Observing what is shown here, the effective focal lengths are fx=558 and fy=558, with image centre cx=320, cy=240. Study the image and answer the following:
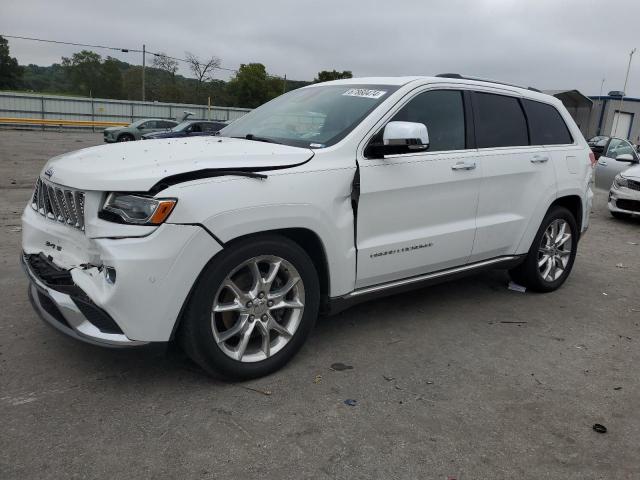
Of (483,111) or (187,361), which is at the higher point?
(483,111)

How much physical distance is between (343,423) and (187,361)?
1.14 metres

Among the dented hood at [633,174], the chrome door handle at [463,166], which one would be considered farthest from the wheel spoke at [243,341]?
the dented hood at [633,174]

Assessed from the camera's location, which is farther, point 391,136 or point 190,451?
point 391,136

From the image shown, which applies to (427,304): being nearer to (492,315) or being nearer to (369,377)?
(492,315)

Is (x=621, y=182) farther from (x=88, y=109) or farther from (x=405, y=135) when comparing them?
(x=88, y=109)

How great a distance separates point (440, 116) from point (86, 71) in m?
69.0

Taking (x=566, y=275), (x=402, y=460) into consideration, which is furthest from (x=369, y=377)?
(x=566, y=275)

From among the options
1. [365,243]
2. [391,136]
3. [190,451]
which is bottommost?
[190,451]

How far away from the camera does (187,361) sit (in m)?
3.52

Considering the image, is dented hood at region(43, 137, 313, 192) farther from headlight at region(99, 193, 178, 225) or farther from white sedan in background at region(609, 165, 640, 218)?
white sedan in background at region(609, 165, 640, 218)

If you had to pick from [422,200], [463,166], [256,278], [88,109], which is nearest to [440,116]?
[463,166]

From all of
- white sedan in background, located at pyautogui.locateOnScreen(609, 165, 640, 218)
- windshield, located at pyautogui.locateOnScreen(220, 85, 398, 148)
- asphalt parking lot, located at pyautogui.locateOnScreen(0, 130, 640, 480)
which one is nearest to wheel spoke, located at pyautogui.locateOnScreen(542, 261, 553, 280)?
asphalt parking lot, located at pyautogui.locateOnScreen(0, 130, 640, 480)

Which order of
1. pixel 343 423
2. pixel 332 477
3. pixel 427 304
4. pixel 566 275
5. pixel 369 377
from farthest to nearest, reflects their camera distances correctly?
1. pixel 566 275
2. pixel 427 304
3. pixel 369 377
4. pixel 343 423
5. pixel 332 477

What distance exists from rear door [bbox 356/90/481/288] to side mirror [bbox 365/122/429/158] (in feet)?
0.20
